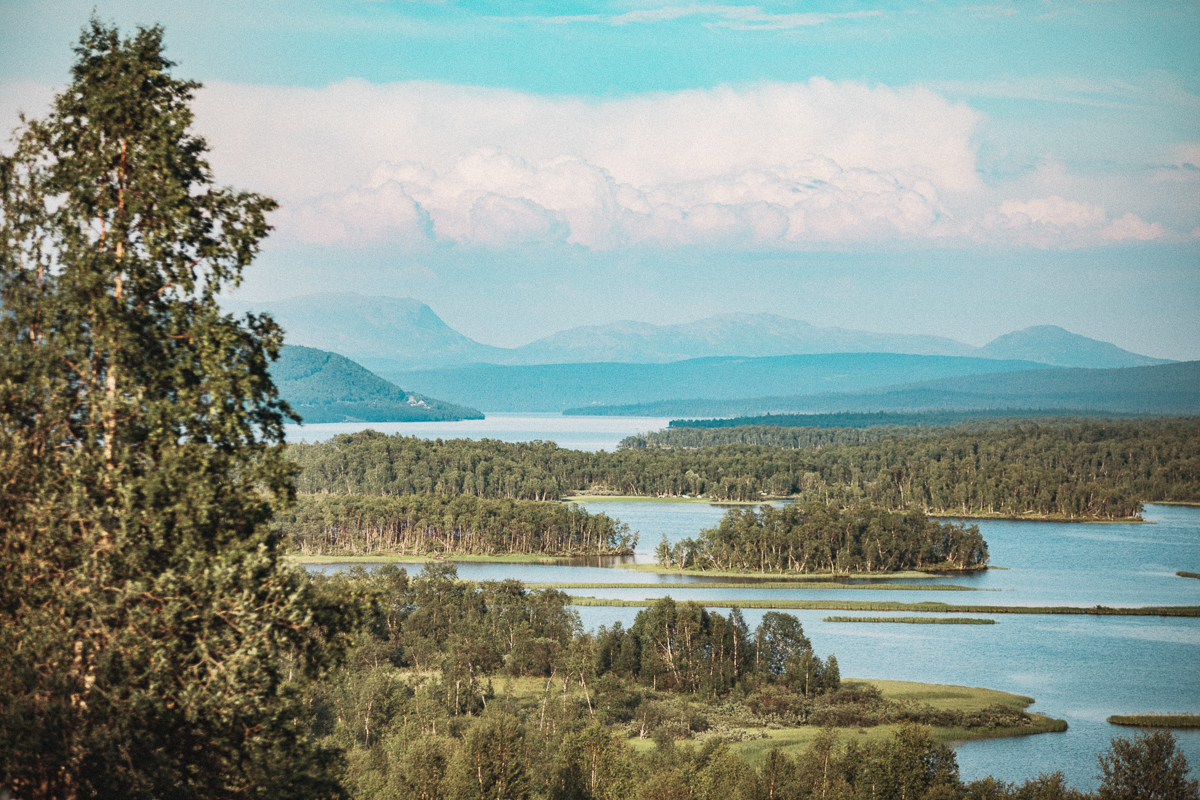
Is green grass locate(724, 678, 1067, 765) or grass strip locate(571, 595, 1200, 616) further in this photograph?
grass strip locate(571, 595, 1200, 616)

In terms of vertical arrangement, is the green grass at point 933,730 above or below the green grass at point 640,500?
below

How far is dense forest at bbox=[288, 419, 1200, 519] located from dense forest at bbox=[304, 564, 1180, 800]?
63.6m

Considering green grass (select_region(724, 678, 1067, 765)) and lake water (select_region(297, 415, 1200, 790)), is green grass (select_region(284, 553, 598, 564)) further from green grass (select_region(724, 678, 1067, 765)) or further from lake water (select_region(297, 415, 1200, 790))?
green grass (select_region(724, 678, 1067, 765))

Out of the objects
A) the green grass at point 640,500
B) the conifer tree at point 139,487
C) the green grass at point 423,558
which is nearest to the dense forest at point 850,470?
the green grass at point 640,500

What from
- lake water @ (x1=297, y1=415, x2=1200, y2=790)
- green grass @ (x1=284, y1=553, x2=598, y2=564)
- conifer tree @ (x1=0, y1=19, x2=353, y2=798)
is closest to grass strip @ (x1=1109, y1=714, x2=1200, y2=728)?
lake water @ (x1=297, y1=415, x2=1200, y2=790)

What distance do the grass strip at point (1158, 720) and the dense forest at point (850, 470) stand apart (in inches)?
2975

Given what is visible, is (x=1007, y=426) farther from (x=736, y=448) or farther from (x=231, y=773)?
(x=231, y=773)

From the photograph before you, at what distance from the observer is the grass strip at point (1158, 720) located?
122 ft

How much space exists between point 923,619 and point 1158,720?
18947mm

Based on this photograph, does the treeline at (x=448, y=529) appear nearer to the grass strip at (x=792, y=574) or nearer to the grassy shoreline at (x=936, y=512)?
the grass strip at (x=792, y=574)

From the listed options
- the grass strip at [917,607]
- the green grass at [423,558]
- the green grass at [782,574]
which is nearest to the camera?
the grass strip at [917,607]

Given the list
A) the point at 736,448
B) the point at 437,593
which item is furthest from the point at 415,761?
the point at 736,448

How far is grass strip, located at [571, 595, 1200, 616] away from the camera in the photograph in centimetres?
5784

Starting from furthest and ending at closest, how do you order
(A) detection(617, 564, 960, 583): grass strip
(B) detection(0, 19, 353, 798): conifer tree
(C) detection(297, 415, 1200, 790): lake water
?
(A) detection(617, 564, 960, 583): grass strip, (C) detection(297, 415, 1200, 790): lake water, (B) detection(0, 19, 353, 798): conifer tree
